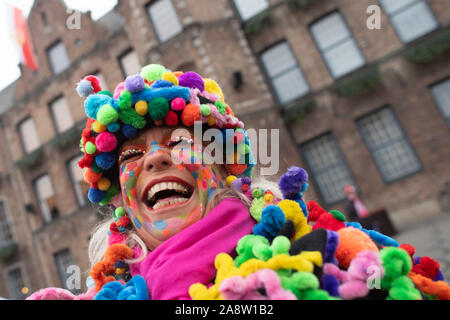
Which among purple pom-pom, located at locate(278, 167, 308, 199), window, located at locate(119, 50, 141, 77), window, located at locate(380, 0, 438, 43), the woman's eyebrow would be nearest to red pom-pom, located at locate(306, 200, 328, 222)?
purple pom-pom, located at locate(278, 167, 308, 199)

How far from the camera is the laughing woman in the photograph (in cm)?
108

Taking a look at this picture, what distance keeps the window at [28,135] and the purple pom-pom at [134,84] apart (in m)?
17.9

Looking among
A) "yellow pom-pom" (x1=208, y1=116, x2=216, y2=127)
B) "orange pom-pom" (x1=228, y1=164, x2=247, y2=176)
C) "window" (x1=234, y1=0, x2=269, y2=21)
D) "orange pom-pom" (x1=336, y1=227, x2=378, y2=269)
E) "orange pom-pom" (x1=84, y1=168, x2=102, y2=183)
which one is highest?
"window" (x1=234, y1=0, x2=269, y2=21)

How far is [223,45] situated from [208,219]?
11.5 meters

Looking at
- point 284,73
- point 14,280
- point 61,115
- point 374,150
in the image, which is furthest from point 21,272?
point 374,150

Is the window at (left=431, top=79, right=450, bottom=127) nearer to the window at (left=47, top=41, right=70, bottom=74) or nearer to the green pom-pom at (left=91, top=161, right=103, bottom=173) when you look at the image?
the green pom-pom at (left=91, top=161, right=103, bottom=173)

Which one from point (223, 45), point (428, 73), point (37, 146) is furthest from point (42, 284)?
point (428, 73)

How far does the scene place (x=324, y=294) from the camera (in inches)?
40.0

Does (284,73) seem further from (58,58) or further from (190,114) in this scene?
(58,58)

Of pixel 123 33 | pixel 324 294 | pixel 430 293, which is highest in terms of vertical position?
pixel 123 33

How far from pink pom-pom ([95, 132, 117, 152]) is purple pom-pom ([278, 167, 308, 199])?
3.18ft

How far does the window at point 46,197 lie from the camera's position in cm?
1625
